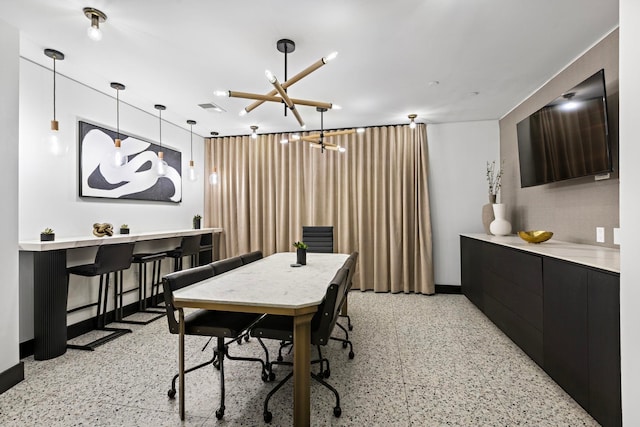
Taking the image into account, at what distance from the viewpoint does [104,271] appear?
2998 millimetres

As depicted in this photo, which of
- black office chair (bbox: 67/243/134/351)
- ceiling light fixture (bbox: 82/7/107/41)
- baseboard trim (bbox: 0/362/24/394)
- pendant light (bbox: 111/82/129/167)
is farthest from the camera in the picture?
pendant light (bbox: 111/82/129/167)

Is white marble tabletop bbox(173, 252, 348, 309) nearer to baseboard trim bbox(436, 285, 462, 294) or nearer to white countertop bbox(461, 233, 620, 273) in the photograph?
white countertop bbox(461, 233, 620, 273)

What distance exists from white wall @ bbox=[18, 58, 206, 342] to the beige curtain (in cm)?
141

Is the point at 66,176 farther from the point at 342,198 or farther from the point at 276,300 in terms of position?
the point at 342,198

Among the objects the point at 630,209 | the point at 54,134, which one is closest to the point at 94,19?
the point at 54,134

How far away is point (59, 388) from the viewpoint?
221 centimetres

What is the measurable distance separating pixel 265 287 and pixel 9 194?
2039 millimetres

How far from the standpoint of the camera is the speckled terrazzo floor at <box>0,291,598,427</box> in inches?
74.0

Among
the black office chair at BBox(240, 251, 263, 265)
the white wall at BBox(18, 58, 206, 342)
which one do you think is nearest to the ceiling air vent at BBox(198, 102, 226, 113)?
the white wall at BBox(18, 58, 206, 342)

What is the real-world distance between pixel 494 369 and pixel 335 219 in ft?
9.93

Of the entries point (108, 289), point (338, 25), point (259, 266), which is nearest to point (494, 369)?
point (259, 266)

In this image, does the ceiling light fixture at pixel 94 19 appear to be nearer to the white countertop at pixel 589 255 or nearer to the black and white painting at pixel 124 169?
the black and white painting at pixel 124 169

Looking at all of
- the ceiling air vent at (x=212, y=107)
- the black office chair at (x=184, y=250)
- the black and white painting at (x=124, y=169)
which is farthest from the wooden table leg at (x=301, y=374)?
the ceiling air vent at (x=212, y=107)

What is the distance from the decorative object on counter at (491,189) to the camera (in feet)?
13.5
